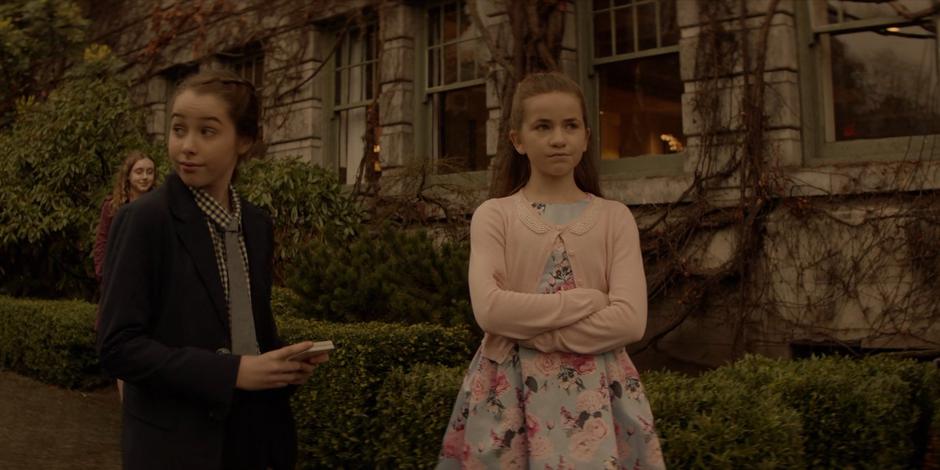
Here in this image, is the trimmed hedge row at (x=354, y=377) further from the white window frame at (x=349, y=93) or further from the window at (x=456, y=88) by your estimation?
the white window frame at (x=349, y=93)

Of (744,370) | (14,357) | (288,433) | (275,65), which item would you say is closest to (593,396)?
(288,433)

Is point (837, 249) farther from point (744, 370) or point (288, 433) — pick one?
point (288, 433)

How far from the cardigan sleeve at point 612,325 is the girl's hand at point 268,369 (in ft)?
2.51

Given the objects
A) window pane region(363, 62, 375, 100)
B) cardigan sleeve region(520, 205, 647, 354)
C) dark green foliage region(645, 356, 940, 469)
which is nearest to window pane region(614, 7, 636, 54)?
window pane region(363, 62, 375, 100)

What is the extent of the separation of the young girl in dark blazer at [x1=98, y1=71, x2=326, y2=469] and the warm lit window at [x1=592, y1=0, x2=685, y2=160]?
6.46m

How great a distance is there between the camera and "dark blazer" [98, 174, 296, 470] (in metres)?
1.85

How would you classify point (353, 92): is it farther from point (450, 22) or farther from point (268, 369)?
point (268, 369)

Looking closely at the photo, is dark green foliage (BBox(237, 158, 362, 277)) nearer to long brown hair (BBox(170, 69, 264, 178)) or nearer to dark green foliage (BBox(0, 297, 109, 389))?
dark green foliage (BBox(0, 297, 109, 389))

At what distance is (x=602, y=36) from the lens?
874cm

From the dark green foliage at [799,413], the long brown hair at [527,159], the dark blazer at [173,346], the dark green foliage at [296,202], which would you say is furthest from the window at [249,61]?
the dark blazer at [173,346]

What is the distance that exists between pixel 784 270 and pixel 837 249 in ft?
1.45

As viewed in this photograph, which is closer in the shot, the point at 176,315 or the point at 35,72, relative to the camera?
the point at 176,315

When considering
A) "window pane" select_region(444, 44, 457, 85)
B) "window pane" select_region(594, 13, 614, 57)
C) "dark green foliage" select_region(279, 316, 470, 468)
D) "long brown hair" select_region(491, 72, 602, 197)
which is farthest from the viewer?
"window pane" select_region(444, 44, 457, 85)

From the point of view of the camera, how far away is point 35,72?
1224cm
